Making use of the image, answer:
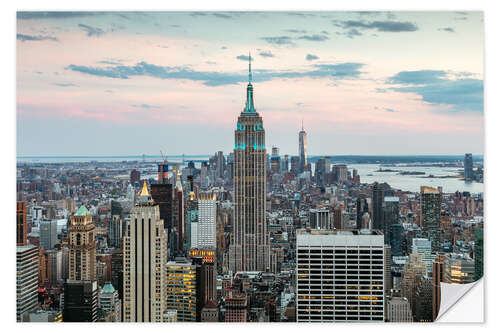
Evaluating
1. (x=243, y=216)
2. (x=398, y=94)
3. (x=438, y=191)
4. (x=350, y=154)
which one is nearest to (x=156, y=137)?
(x=350, y=154)

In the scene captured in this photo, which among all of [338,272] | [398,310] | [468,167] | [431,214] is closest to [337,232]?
[338,272]

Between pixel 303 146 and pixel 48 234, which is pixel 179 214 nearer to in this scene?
pixel 48 234

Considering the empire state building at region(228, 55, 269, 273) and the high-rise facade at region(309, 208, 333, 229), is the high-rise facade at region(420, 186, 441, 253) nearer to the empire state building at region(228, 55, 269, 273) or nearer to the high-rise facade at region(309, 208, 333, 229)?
the high-rise facade at region(309, 208, 333, 229)

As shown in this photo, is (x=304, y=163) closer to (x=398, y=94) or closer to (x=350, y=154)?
(x=350, y=154)

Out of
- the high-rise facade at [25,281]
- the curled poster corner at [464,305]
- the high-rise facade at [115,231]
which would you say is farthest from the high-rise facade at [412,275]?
the high-rise facade at [25,281]

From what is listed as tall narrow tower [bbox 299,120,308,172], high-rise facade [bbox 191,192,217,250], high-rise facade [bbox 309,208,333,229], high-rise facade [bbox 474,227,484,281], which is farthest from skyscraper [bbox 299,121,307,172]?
high-rise facade [bbox 191,192,217,250]
